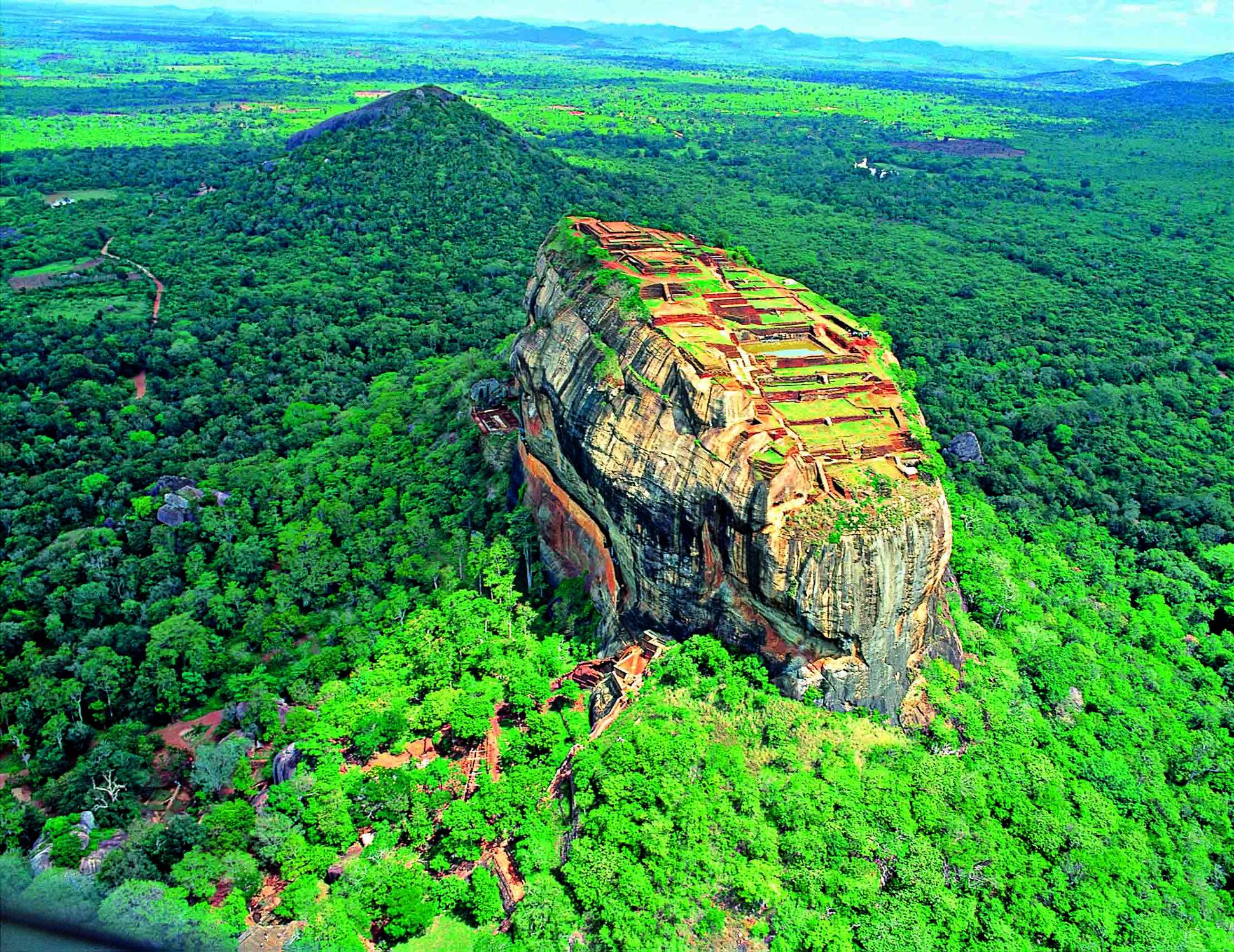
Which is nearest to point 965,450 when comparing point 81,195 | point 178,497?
point 178,497

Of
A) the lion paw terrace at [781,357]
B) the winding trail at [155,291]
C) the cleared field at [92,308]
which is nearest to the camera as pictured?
the lion paw terrace at [781,357]

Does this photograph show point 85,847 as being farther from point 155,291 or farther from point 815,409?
point 155,291

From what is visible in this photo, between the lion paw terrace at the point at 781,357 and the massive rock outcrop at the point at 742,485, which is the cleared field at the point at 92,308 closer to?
the lion paw terrace at the point at 781,357

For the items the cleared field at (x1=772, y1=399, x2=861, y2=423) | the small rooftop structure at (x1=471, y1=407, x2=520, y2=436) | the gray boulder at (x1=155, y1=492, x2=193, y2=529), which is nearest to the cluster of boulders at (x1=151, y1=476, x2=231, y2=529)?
the gray boulder at (x1=155, y1=492, x2=193, y2=529)

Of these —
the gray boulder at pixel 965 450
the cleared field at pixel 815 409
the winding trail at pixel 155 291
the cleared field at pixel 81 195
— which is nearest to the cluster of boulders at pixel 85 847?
the cleared field at pixel 815 409

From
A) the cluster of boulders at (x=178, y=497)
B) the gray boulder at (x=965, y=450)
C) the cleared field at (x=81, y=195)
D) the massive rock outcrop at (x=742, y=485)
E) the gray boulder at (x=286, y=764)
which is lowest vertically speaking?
the cluster of boulders at (x=178, y=497)

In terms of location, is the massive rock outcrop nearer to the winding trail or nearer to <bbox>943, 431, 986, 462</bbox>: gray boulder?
<bbox>943, 431, 986, 462</bbox>: gray boulder

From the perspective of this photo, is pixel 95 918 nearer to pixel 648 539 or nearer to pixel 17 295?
pixel 648 539

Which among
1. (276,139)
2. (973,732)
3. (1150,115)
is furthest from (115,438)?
(1150,115)
